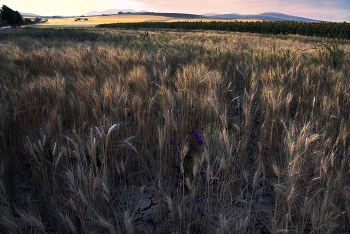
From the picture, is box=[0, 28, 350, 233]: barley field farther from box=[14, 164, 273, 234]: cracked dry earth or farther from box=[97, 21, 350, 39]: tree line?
box=[97, 21, 350, 39]: tree line

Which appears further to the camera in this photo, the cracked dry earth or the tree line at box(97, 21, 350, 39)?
the tree line at box(97, 21, 350, 39)

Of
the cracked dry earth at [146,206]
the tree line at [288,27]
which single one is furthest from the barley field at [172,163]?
the tree line at [288,27]

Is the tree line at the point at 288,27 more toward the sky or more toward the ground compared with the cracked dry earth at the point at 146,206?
more toward the sky

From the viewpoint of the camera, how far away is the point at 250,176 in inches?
51.2

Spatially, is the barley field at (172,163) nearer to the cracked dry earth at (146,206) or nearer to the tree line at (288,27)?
the cracked dry earth at (146,206)

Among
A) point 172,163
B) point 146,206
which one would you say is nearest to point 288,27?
point 172,163

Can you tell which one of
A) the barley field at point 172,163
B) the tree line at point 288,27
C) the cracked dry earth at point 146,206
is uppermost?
the tree line at point 288,27

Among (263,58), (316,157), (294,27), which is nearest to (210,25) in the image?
(294,27)

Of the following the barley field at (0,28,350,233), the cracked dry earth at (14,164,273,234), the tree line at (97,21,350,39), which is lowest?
the cracked dry earth at (14,164,273,234)

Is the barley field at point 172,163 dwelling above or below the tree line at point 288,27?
below

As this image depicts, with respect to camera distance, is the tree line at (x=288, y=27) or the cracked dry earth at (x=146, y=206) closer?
the cracked dry earth at (x=146, y=206)

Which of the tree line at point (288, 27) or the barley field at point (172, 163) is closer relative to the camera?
the barley field at point (172, 163)

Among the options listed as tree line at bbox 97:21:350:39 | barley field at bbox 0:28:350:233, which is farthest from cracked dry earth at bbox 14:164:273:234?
tree line at bbox 97:21:350:39

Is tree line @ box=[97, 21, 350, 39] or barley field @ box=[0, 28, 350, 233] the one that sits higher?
tree line @ box=[97, 21, 350, 39]
